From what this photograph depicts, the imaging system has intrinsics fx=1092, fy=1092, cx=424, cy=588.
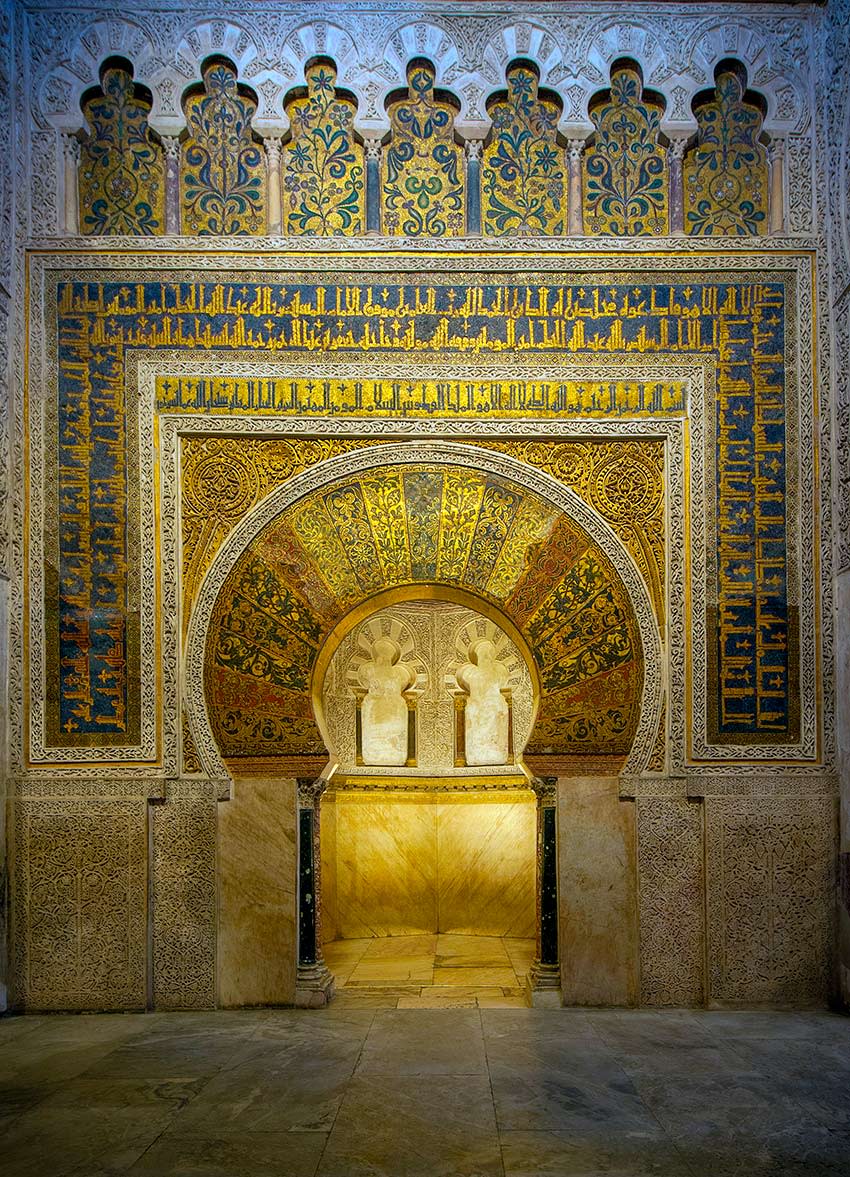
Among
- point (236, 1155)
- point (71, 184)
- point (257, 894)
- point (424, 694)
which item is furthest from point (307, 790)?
point (71, 184)

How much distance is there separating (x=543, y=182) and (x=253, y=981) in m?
4.57

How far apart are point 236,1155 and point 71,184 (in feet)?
15.9

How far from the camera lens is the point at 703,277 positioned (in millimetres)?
5906

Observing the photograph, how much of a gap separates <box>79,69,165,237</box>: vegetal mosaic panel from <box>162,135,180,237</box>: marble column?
1.4 inches

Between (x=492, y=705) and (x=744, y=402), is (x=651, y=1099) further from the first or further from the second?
(x=492, y=705)

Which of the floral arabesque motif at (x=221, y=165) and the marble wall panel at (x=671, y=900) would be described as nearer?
the marble wall panel at (x=671, y=900)

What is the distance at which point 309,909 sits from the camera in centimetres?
579

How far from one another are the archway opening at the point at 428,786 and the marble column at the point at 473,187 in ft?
10.3

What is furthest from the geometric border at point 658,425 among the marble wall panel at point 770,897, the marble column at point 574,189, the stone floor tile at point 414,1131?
the stone floor tile at point 414,1131

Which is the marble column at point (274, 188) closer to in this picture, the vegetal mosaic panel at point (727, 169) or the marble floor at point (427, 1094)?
the vegetal mosaic panel at point (727, 169)

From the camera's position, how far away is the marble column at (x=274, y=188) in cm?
595

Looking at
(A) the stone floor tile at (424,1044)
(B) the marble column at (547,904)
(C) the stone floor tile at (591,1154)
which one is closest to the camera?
(C) the stone floor tile at (591,1154)

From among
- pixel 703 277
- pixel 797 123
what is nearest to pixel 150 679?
pixel 703 277

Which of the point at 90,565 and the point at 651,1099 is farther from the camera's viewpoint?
the point at 90,565
